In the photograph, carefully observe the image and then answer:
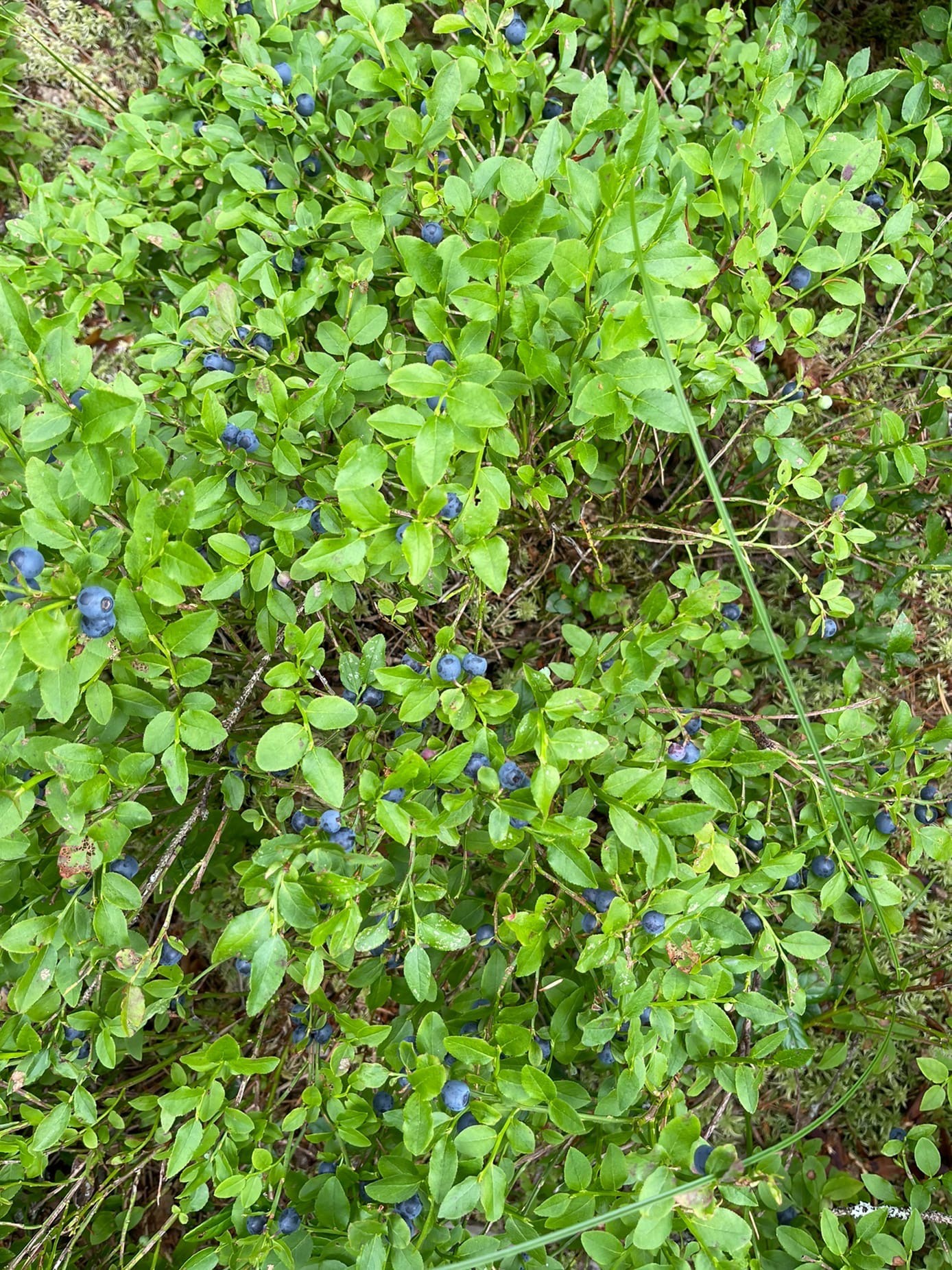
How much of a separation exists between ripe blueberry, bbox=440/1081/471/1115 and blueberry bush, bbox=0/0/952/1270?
1cm

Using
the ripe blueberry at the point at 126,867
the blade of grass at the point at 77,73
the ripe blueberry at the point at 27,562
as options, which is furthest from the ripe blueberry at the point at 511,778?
the blade of grass at the point at 77,73

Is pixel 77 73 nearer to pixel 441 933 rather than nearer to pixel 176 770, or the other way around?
pixel 176 770

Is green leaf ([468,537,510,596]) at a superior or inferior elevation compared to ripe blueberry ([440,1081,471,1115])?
superior

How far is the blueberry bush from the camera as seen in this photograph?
1.39m

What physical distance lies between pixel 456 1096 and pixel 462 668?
0.75 m

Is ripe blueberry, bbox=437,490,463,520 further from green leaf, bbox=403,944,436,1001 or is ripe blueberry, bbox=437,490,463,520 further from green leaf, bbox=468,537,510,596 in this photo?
green leaf, bbox=403,944,436,1001

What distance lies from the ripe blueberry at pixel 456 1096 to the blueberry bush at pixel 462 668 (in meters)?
0.01

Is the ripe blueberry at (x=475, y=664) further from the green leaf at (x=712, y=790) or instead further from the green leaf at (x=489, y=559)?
the green leaf at (x=712, y=790)

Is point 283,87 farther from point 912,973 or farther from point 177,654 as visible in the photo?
point 912,973

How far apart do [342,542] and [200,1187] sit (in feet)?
3.99

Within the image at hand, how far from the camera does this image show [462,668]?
157cm

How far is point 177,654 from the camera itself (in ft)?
4.66

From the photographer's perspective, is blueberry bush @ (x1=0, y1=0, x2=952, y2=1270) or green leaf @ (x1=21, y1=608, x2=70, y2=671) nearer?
green leaf @ (x1=21, y1=608, x2=70, y2=671)

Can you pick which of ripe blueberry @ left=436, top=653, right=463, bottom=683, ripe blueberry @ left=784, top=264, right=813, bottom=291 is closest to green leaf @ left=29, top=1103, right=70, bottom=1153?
ripe blueberry @ left=436, top=653, right=463, bottom=683
